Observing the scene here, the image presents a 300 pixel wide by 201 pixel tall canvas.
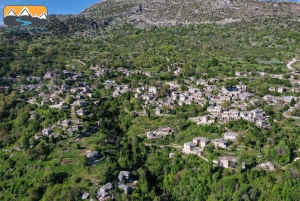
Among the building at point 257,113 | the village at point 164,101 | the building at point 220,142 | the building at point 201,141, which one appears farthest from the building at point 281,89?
the building at point 201,141

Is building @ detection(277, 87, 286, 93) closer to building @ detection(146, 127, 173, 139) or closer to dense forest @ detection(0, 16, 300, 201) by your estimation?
dense forest @ detection(0, 16, 300, 201)

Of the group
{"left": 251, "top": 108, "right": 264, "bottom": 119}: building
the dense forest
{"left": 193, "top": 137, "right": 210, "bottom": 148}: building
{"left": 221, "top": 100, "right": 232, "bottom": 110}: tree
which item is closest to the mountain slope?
the dense forest

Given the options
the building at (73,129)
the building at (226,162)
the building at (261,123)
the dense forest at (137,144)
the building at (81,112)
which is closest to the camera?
the dense forest at (137,144)

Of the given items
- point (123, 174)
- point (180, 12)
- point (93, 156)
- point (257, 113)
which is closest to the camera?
point (123, 174)

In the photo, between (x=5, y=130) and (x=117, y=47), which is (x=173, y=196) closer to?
(x=5, y=130)

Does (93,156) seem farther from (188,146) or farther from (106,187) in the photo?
(188,146)

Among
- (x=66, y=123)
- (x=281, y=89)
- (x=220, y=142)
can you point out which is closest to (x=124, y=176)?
(x=220, y=142)

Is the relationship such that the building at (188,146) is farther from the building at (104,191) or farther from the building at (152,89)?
the building at (152,89)
